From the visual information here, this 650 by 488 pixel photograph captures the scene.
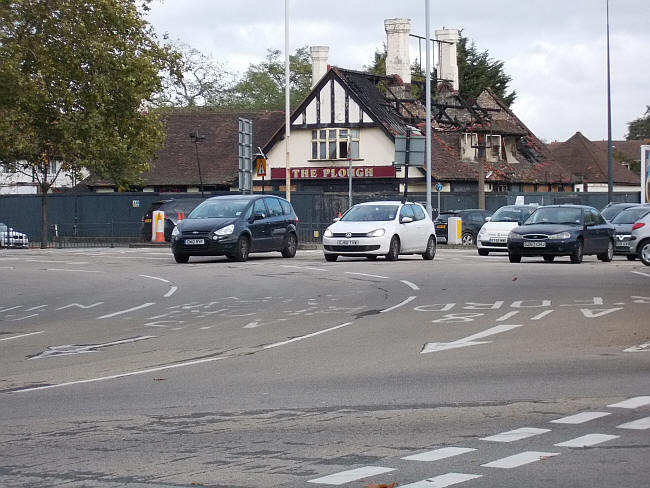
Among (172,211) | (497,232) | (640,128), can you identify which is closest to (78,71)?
(497,232)

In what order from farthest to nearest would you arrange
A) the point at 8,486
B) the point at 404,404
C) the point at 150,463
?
the point at 404,404
the point at 150,463
the point at 8,486

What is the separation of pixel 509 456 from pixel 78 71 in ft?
71.4

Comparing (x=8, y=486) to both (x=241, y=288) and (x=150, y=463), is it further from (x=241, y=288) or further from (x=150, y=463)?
(x=241, y=288)

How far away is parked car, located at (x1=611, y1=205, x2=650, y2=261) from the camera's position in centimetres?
3659

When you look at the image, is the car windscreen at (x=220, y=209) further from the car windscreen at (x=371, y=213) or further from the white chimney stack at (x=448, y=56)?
the white chimney stack at (x=448, y=56)

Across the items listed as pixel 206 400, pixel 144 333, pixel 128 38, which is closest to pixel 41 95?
pixel 128 38

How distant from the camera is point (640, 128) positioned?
166 m

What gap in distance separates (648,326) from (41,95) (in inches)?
665

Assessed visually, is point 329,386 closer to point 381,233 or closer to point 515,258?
point 381,233

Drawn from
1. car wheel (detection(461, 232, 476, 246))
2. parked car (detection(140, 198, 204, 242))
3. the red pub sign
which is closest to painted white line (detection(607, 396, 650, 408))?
parked car (detection(140, 198, 204, 242))

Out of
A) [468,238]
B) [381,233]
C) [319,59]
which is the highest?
[319,59]

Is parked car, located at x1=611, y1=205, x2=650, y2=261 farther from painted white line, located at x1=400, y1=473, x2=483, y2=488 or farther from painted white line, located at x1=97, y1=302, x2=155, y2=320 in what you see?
painted white line, located at x1=400, y1=473, x2=483, y2=488

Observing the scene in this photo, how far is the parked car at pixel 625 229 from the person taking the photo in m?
Answer: 36.6

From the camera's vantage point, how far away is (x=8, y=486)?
669cm
